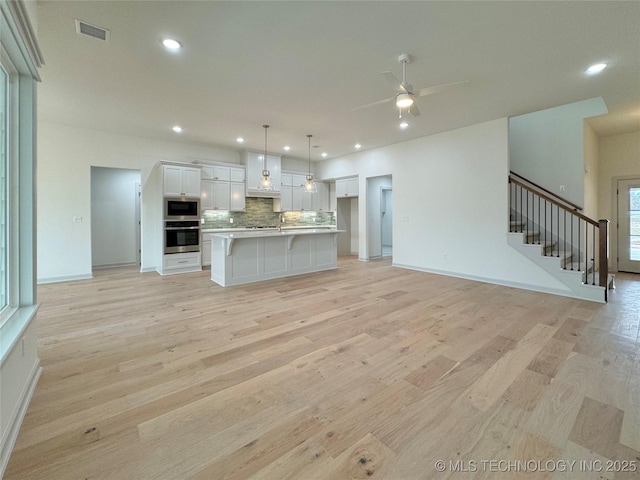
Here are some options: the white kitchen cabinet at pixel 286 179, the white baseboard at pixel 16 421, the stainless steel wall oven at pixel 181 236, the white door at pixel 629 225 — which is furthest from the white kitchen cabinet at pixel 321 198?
the white baseboard at pixel 16 421

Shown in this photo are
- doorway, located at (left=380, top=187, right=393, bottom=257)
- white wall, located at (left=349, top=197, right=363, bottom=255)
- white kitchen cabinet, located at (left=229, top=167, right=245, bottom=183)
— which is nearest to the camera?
white kitchen cabinet, located at (left=229, top=167, right=245, bottom=183)

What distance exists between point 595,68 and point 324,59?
323 centimetres

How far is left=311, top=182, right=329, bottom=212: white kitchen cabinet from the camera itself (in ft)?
29.3

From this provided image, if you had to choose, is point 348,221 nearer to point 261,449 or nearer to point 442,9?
point 442,9

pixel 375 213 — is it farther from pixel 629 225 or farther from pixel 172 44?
pixel 172 44

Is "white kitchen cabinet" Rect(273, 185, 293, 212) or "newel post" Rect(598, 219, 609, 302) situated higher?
"white kitchen cabinet" Rect(273, 185, 293, 212)

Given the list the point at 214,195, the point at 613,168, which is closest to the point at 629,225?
the point at 613,168

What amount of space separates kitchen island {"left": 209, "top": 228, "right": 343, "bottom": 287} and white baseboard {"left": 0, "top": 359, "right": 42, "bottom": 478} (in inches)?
117

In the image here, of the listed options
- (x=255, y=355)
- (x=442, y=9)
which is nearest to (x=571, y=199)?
(x=442, y=9)

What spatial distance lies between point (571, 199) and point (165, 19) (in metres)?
6.77

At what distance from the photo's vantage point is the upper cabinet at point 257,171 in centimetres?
740

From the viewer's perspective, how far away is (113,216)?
7.09 meters

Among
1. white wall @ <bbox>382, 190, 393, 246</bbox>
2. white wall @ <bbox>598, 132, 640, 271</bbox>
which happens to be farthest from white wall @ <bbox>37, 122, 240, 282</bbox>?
white wall @ <bbox>598, 132, 640, 271</bbox>

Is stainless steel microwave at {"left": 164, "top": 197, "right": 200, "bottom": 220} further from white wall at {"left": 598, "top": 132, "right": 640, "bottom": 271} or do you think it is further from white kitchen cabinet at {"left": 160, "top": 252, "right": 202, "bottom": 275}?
white wall at {"left": 598, "top": 132, "right": 640, "bottom": 271}
